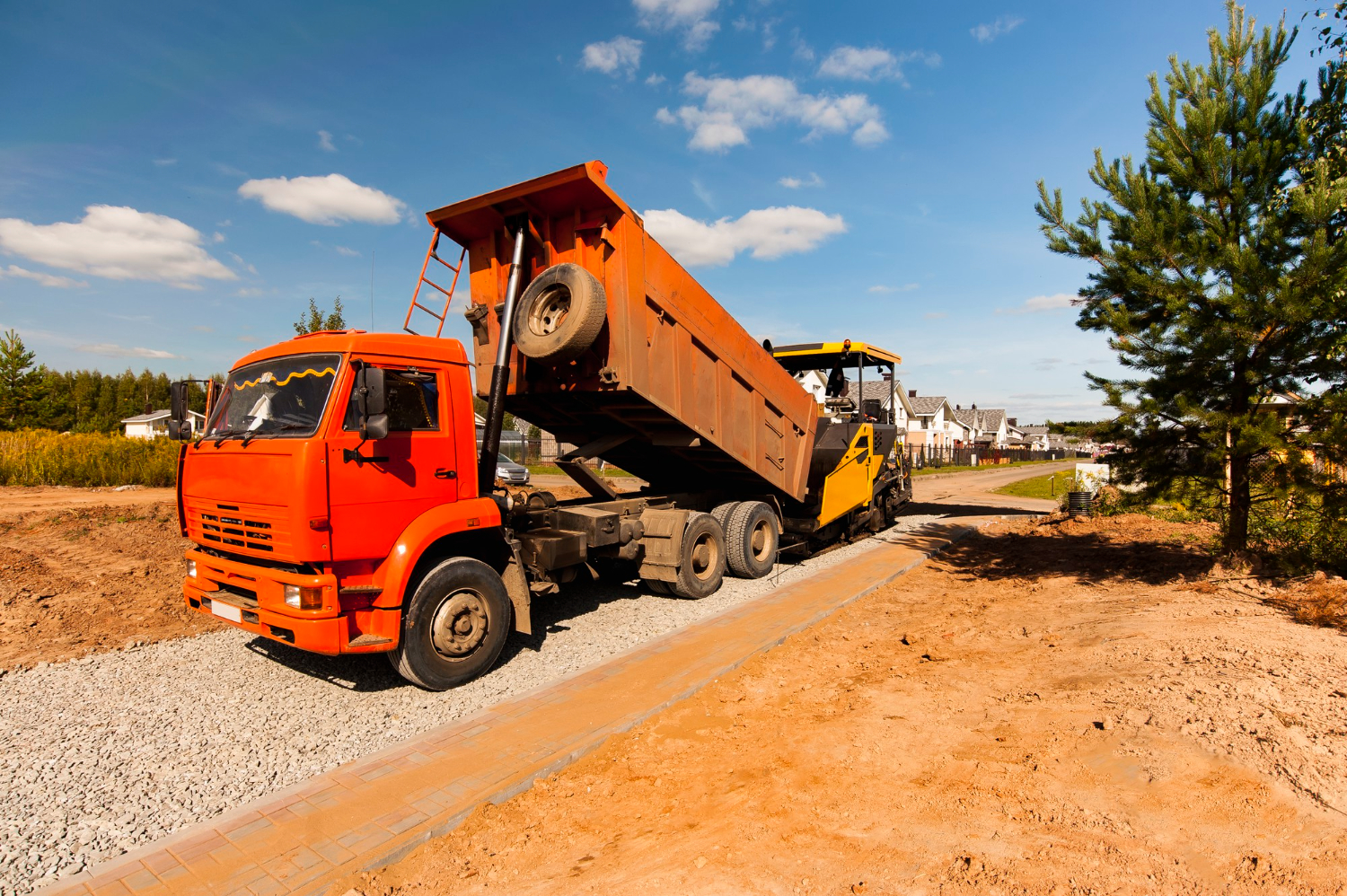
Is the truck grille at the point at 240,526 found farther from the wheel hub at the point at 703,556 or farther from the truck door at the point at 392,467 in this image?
the wheel hub at the point at 703,556

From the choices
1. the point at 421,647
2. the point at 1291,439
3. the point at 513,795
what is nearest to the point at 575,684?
the point at 421,647

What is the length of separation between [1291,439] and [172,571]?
1196 cm

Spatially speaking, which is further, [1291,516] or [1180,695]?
[1291,516]

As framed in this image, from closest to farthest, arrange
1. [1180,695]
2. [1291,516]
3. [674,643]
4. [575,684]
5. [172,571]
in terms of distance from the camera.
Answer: [1180,695], [575,684], [674,643], [1291,516], [172,571]

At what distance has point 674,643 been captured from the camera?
6.22 metres

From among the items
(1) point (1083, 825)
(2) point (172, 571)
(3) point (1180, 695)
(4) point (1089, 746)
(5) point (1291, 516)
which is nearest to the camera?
(1) point (1083, 825)

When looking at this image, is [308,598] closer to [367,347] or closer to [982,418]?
[367,347]

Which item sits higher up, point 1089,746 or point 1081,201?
point 1081,201

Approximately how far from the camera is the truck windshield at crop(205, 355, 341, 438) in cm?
468

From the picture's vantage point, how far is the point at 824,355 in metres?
10.9

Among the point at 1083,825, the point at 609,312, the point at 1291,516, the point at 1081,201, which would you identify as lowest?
the point at 1083,825

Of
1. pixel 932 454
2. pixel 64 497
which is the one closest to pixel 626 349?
pixel 64 497

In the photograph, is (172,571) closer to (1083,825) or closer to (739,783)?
(739,783)

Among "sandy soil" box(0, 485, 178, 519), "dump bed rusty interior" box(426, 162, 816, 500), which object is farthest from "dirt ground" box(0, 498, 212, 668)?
"dump bed rusty interior" box(426, 162, 816, 500)
